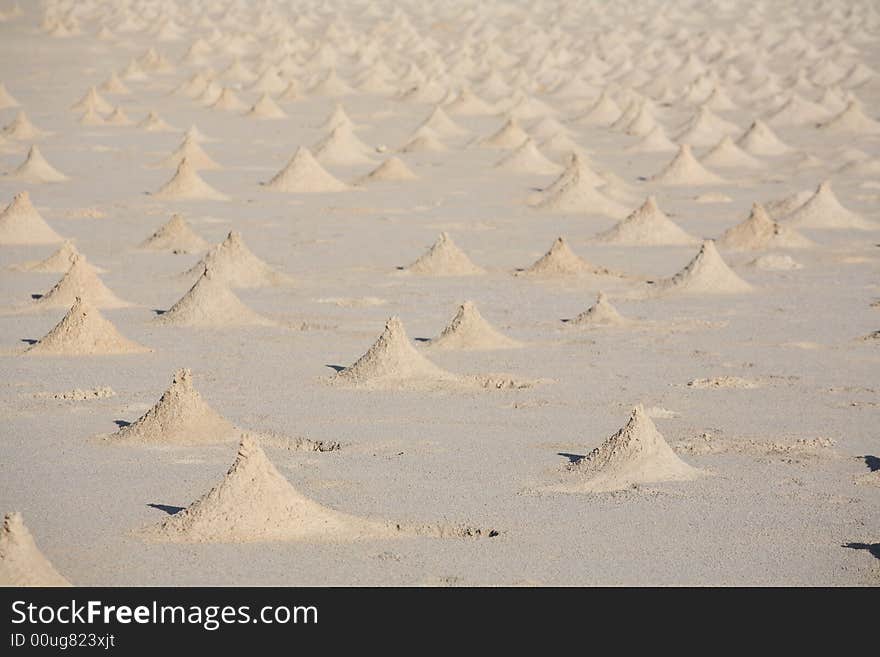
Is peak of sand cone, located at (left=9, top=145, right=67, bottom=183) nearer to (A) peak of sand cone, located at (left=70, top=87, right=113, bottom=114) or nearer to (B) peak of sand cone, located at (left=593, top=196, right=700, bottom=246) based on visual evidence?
(A) peak of sand cone, located at (left=70, top=87, right=113, bottom=114)

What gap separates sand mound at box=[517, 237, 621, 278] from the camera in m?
18.1

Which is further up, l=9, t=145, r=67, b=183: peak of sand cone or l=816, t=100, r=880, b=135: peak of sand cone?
l=816, t=100, r=880, b=135: peak of sand cone

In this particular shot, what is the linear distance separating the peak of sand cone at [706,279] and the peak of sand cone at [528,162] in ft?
34.6

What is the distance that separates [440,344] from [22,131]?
1974 centimetres

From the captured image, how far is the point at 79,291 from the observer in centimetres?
1586

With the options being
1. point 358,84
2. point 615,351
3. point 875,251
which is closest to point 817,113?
point 358,84

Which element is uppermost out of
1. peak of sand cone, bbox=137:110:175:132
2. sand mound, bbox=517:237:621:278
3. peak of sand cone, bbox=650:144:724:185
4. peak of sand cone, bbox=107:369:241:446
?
peak of sand cone, bbox=137:110:175:132

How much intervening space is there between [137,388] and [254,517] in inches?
159

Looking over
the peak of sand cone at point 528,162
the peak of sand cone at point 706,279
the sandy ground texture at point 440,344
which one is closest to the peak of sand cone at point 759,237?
the sandy ground texture at point 440,344

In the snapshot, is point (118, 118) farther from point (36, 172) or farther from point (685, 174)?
point (685, 174)

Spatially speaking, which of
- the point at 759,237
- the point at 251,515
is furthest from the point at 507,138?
the point at 251,515

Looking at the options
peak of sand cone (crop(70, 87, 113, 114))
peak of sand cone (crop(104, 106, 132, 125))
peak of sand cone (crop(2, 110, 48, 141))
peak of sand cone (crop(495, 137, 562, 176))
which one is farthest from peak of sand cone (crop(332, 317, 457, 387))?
peak of sand cone (crop(70, 87, 113, 114))

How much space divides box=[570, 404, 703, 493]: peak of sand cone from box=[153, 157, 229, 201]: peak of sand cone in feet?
49.5

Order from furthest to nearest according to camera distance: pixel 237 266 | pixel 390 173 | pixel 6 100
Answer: pixel 6 100, pixel 390 173, pixel 237 266
